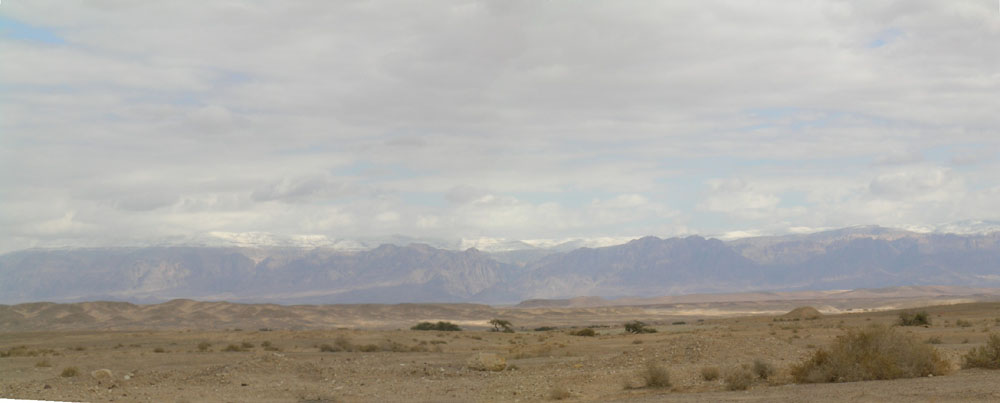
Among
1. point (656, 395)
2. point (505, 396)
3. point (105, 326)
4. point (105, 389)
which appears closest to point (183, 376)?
point (105, 389)

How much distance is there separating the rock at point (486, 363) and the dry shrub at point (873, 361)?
38.1ft

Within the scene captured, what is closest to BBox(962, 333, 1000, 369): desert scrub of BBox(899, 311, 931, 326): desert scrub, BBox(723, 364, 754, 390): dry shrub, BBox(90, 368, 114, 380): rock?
BBox(723, 364, 754, 390): dry shrub

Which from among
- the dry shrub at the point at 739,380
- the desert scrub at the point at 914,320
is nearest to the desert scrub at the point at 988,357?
the dry shrub at the point at 739,380

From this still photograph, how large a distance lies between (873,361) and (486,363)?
13851 millimetres

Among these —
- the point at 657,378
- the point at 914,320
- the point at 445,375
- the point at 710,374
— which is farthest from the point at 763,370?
the point at 914,320

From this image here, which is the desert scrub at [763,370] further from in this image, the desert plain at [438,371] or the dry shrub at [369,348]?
the dry shrub at [369,348]

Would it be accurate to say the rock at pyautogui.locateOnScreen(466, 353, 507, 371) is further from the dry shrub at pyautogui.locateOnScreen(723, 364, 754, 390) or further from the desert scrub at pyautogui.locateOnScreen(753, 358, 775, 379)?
the dry shrub at pyautogui.locateOnScreen(723, 364, 754, 390)

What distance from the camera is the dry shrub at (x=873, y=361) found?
66.4 ft

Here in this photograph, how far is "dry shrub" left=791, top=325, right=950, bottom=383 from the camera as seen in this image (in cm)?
2025

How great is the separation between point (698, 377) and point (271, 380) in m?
13.3

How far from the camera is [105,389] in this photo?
24062mm

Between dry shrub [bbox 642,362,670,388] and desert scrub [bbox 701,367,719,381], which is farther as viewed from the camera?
desert scrub [bbox 701,367,719,381]

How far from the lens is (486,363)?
30.0 metres

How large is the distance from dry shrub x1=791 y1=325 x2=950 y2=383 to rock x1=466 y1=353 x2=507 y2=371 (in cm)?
1162
